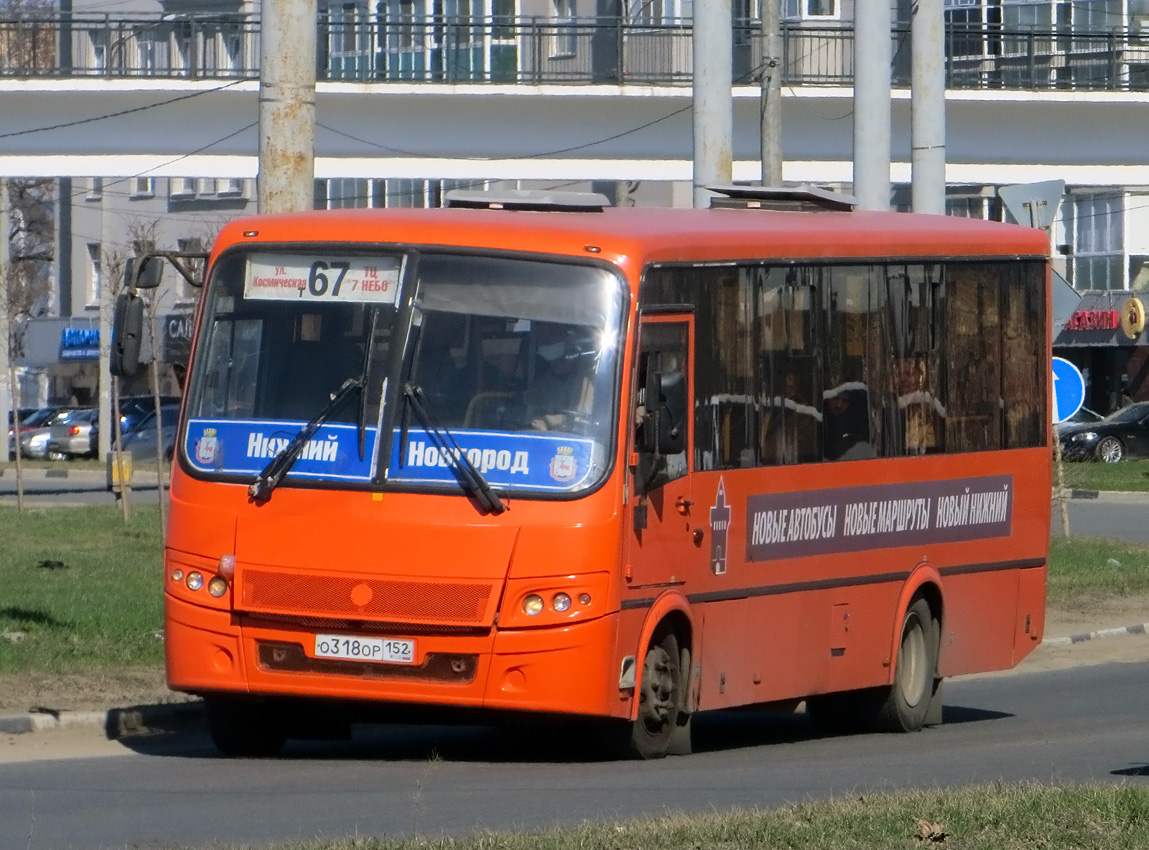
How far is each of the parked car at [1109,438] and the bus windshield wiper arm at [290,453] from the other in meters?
39.7

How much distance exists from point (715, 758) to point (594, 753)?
760 mm

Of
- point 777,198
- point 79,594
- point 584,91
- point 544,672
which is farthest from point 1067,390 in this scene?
point 544,672

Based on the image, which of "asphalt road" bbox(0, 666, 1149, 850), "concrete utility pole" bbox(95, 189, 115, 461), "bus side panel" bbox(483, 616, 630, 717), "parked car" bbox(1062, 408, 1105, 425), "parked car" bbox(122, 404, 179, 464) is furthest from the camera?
"parked car" bbox(122, 404, 179, 464)

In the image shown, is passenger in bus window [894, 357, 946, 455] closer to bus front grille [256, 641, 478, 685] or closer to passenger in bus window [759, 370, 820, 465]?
passenger in bus window [759, 370, 820, 465]

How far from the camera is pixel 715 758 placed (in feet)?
37.7

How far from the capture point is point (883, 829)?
7.79 metres

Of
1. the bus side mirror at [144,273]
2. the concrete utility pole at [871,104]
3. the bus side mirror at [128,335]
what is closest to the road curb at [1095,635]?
the concrete utility pole at [871,104]

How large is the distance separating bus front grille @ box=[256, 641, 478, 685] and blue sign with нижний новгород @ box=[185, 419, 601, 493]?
785mm

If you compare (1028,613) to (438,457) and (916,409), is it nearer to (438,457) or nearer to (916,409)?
(916,409)

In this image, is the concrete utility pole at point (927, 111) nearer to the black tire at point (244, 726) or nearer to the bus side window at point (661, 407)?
the bus side window at point (661, 407)

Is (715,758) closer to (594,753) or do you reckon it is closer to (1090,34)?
(594,753)

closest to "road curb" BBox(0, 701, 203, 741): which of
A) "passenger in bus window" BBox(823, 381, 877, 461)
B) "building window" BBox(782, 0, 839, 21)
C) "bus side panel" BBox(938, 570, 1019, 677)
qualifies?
"passenger in bus window" BBox(823, 381, 877, 461)

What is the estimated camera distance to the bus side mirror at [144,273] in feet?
36.5

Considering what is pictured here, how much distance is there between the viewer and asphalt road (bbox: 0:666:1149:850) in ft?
28.3
